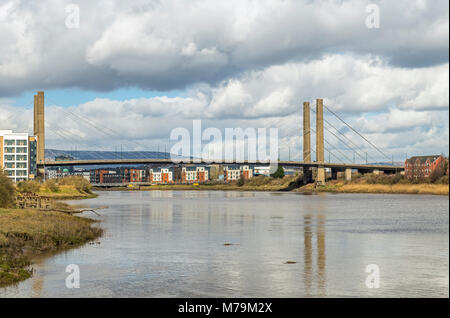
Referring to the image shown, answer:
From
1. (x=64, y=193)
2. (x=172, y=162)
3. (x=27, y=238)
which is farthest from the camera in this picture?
(x=172, y=162)

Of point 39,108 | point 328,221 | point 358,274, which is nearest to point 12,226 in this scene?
point 358,274

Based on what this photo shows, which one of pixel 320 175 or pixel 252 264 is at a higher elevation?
pixel 320 175

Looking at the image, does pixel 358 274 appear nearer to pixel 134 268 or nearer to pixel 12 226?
pixel 134 268

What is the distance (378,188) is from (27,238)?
98.9 meters

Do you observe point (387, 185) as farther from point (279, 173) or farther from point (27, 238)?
point (27, 238)

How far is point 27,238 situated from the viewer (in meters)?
27.3

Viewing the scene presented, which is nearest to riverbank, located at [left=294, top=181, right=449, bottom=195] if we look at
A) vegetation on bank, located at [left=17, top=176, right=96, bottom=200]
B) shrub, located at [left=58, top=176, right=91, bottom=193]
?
vegetation on bank, located at [left=17, top=176, right=96, bottom=200]

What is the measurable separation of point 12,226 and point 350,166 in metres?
114

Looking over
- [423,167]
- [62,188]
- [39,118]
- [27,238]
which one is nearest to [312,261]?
[27,238]

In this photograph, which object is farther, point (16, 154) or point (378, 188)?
point (16, 154)

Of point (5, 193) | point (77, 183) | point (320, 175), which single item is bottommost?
point (77, 183)

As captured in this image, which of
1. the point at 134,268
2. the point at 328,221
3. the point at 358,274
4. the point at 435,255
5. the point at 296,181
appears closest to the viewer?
the point at 358,274
